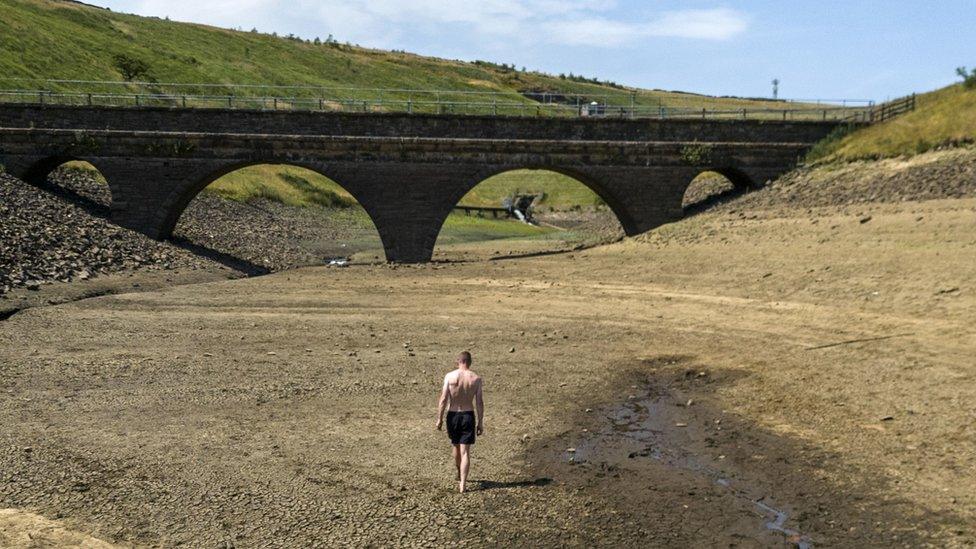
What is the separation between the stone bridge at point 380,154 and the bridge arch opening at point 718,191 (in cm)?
152

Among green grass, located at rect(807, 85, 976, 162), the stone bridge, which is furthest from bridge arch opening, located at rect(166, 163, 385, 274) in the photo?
green grass, located at rect(807, 85, 976, 162)

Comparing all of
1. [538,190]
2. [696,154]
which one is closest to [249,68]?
[538,190]

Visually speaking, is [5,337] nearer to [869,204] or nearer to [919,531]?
[919,531]

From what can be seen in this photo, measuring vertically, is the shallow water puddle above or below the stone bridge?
below

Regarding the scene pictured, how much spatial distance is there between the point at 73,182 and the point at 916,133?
44.5 m

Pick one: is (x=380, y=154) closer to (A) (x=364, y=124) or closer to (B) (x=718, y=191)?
(A) (x=364, y=124)

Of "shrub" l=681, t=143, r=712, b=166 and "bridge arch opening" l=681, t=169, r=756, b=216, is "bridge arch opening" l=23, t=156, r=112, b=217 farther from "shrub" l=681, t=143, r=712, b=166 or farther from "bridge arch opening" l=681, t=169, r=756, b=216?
"bridge arch opening" l=681, t=169, r=756, b=216

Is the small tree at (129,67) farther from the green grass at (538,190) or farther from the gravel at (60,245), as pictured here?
the gravel at (60,245)

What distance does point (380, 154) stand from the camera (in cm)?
4191

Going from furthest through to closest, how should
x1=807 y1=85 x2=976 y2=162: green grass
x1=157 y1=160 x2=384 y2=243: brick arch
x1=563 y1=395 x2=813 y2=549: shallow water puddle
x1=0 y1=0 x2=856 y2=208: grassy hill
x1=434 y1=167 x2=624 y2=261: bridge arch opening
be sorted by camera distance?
x1=0 y1=0 x2=856 y2=208: grassy hill, x1=434 y1=167 x2=624 y2=261: bridge arch opening, x1=157 y1=160 x2=384 y2=243: brick arch, x1=807 y1=85 x2=976 y2=162: green grass, x1=563 y1=395 x2=813 y2=549: shallow water puddle

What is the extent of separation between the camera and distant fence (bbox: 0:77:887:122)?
46062mm

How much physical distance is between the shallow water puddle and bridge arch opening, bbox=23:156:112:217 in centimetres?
3463

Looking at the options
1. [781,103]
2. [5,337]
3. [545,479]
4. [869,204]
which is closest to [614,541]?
[545,479]

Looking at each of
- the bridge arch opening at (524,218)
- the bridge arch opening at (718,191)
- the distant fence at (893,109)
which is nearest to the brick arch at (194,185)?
the bridge arch opening at (524,218)
